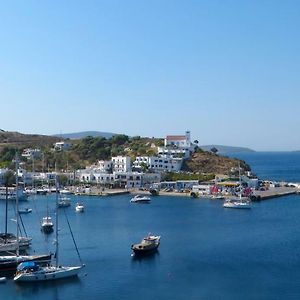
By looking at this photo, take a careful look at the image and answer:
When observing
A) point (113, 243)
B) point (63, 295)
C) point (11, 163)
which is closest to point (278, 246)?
point (113, 243)

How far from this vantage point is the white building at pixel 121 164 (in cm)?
6262

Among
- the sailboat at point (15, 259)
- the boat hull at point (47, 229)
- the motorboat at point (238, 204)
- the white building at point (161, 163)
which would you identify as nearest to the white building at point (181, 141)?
the white building at point (161, 163)

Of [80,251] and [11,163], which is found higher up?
[11,163]

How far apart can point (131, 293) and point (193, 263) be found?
15.7 ft

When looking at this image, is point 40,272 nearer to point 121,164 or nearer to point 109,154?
point 121,164

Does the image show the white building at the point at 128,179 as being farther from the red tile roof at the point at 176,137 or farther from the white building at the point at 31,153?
the white building at the point at 31,153

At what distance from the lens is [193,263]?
79.4ft

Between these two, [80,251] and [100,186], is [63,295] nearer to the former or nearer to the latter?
[80,251]

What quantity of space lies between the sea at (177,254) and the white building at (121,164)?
1938 cm

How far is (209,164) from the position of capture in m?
65.9

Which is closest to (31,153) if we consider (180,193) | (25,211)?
(180,193)

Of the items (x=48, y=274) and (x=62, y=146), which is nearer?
(x=48, y=274)

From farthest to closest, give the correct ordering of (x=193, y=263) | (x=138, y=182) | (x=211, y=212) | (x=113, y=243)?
(x=138, y=182)
(x=211, y=212)
(x=113, y=243)
(x=193, y=263)

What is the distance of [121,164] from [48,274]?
42.0 meters
